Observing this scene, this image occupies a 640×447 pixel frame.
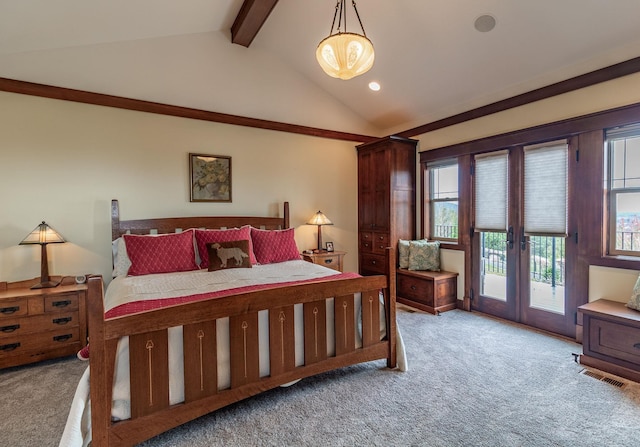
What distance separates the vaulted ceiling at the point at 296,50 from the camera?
2.72 m

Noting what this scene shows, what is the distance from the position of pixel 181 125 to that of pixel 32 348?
2.71 metres

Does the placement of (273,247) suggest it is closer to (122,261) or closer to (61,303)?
(122,261)

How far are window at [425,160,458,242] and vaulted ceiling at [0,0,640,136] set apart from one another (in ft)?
2.45

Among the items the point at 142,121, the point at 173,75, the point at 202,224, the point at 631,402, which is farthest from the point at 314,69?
the point at 631,402

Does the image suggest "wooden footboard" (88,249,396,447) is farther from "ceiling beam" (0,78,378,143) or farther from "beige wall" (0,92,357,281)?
"ceiling beam" (0,78,378,143)

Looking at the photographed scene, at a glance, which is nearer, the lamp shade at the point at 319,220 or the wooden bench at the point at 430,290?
the wooden bench at the point at 430,290

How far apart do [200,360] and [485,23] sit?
3699 millimetres

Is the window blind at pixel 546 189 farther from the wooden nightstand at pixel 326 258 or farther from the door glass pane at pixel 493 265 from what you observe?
the wooden nightstand at pixel 326 258

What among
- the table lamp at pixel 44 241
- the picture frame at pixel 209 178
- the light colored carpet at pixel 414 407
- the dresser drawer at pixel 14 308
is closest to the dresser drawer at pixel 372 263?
the light colored carpet at pixel 414 407

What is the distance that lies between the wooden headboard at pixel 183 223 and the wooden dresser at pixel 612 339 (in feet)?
11.4

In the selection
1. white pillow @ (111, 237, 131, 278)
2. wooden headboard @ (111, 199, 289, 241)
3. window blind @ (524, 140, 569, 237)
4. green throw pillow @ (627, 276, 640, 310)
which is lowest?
green throw pillow @ (627, 276, 640, 310)

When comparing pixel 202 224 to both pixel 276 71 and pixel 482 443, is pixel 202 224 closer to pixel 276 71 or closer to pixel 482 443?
pixel 276 71

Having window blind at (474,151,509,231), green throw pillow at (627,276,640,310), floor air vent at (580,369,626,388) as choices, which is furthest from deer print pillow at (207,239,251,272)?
green throw pillow at (627,276,640,310)

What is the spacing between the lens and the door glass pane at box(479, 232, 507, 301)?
12.4 ft
